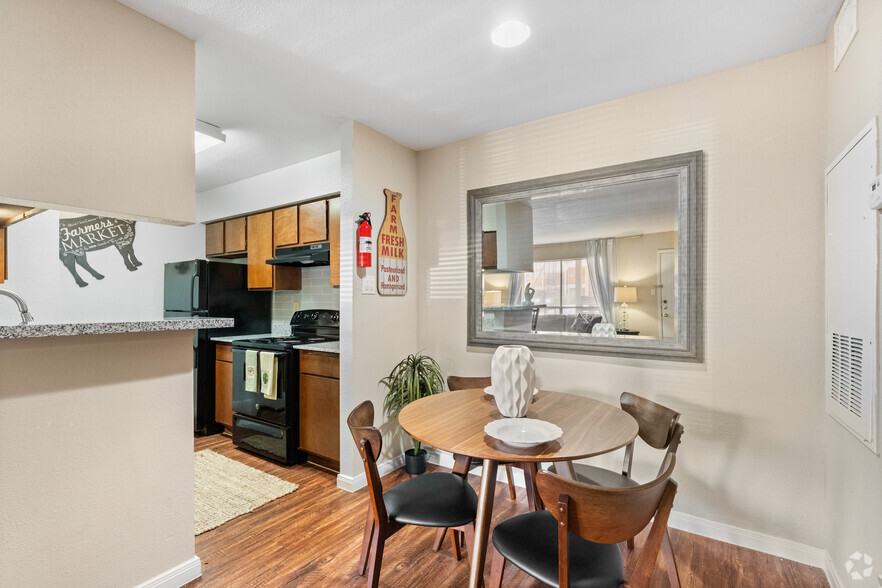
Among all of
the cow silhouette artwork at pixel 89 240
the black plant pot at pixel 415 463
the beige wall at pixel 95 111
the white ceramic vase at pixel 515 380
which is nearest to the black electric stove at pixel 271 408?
the black plant pot at pixel 415 463

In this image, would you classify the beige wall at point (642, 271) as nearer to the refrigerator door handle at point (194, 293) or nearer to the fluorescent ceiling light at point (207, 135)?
the fluorescent ceiling light at point (207, 135)

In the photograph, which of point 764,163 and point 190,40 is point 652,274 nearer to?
point 764,163

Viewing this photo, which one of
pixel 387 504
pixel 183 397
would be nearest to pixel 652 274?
pixel 387 504

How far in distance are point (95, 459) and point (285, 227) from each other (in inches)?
102

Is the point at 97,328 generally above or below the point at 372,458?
above

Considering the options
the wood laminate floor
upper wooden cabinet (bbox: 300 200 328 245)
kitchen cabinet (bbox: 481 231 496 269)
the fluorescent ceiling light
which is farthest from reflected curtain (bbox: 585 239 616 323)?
the fluorescent ceiling light

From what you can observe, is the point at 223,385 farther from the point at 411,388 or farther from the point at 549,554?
the point at 549,554

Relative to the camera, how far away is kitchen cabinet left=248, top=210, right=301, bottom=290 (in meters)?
3.96

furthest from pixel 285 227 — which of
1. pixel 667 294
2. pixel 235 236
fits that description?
pixel 667 294

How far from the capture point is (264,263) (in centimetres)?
398

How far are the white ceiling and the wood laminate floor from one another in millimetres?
2475

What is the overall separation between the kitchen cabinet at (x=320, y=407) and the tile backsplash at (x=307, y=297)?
3.17 feet

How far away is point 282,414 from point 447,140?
8.09 feet

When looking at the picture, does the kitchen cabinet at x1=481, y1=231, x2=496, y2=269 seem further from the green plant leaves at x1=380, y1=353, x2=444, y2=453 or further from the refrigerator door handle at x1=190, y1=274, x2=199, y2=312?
the refrigerator door handle at x1=190, y1=274, x2=199, y2=312
